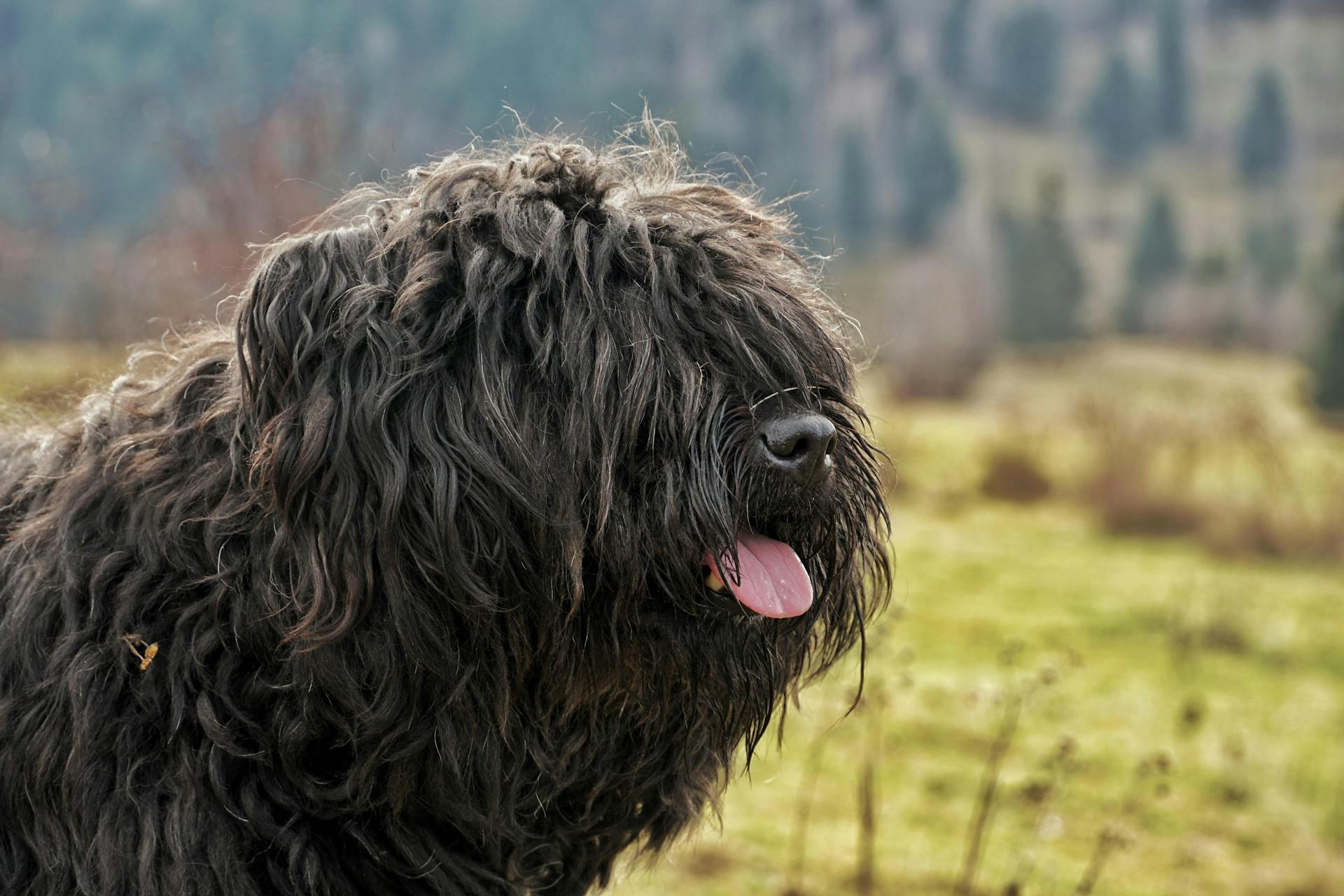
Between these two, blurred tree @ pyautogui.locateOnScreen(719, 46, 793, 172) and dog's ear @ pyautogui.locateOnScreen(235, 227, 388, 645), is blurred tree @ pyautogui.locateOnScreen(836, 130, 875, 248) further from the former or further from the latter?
dog's ear @ pyautogui.locateOnScreen(235, 227, 388, 645)

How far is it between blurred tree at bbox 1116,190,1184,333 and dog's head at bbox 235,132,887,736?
136 ft

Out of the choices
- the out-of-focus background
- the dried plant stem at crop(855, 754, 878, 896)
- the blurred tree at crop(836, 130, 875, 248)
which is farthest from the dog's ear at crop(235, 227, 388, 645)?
the blurred tree at crop(836, 130, 875, 248)

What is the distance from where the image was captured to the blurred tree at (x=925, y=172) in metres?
47.1

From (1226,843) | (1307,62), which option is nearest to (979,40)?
(1307,62)

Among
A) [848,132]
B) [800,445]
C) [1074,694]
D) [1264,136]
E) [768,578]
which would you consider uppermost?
[848,132]

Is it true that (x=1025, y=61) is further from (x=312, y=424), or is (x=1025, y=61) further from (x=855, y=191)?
(x=312, y=424)

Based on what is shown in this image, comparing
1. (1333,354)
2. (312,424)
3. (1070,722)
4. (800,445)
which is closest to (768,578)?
(800,445)

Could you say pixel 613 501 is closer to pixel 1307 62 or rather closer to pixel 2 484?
pixel 2 484

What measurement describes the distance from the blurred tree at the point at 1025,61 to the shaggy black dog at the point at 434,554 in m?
55.4

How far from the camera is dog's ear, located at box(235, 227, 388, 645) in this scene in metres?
1.97

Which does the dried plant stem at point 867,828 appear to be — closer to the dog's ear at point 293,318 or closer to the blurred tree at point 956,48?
the dog's ear at point 293,318

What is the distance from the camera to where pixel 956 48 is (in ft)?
172

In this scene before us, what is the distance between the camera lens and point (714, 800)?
2539 mm

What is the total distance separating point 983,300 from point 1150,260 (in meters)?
14.4
